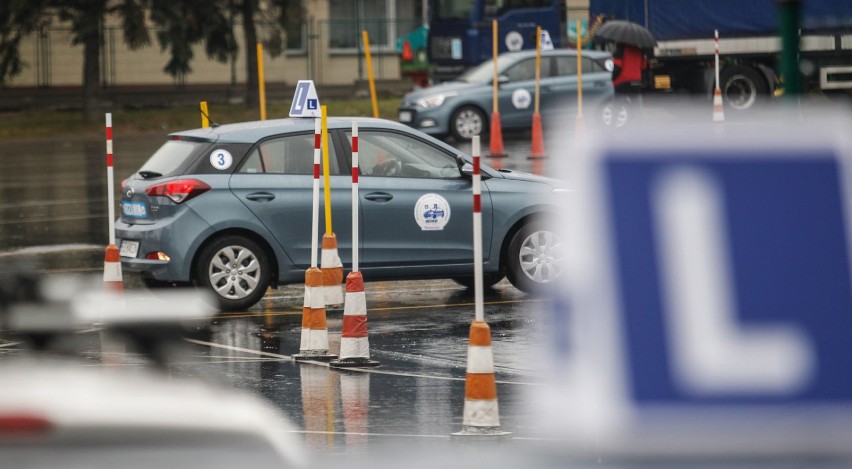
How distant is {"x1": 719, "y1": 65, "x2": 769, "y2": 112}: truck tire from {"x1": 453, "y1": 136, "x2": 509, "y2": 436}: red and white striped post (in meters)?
23.9

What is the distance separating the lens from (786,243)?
3094 millimetres

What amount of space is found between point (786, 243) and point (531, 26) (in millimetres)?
32912

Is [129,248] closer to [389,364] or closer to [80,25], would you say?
[389,364]

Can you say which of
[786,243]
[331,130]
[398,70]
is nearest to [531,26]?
[398,70]

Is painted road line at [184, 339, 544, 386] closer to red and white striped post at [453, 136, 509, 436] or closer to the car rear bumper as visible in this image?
the car rear bumper

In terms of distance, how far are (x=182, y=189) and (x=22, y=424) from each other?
10.6 m

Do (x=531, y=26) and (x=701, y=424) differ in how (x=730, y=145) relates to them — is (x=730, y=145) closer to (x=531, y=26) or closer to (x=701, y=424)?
(x=701, y=424)

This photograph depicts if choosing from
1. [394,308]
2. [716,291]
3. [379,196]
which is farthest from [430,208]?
[716,291]

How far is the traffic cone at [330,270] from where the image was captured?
10.4 metres

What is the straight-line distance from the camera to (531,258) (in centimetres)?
1322

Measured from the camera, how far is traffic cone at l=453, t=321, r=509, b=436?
7375 millimetres

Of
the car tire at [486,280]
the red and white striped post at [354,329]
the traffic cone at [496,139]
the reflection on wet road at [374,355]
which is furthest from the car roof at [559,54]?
the red and white striped post at [354,329]

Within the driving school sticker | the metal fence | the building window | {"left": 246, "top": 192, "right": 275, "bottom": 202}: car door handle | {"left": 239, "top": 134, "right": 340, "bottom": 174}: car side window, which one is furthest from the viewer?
the building window

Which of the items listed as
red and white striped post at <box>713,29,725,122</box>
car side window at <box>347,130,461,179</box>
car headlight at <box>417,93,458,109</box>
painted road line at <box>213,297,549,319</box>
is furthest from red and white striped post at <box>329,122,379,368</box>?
car headlight at <box>417,93,458,109</box>
